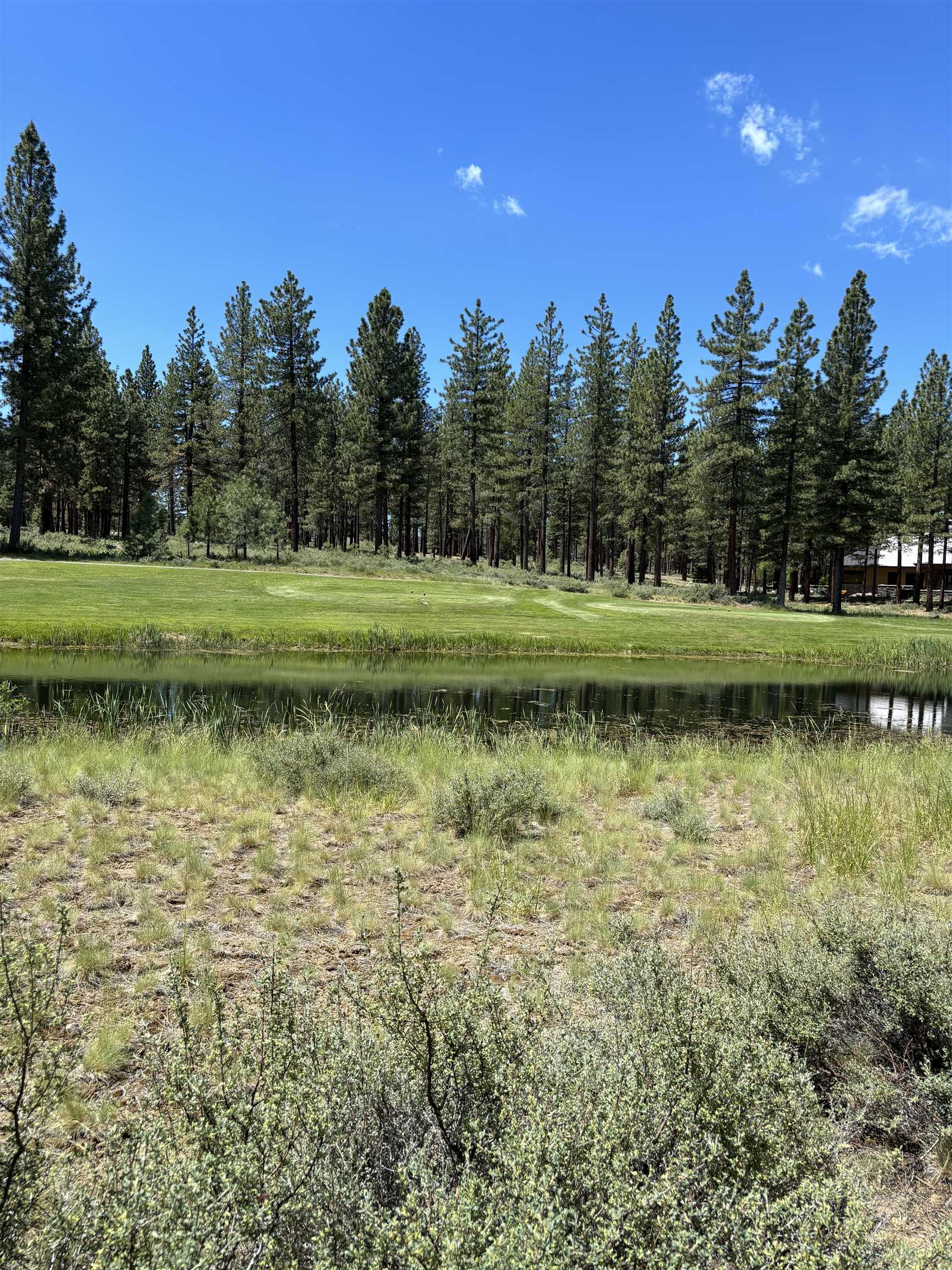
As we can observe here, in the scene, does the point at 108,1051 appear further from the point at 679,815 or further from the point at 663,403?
the point at 663,403

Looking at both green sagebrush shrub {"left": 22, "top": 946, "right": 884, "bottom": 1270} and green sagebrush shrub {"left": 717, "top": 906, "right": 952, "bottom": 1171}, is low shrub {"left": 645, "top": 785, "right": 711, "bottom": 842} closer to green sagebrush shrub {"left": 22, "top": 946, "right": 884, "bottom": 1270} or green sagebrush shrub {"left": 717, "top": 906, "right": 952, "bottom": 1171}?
green sagebrush shrub {"left": 717, "top": 906, "right": 952, "bottom": 1171}

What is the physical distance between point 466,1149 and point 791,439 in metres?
55.6

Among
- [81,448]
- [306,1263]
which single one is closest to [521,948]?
[306,1263]

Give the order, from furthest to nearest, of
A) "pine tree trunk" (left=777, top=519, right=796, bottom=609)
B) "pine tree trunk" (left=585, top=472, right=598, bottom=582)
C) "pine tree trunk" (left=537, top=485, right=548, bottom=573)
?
"pine tree trunk" (left=537, top=485, right=548, bottom=573)
"pine tree trunk" (left=585, top=472, right=598, bottom=582)
"pine tree trunk" (left=777, top=519, right=796, bottom=609)

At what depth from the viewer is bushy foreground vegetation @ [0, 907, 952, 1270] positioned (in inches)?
73.9

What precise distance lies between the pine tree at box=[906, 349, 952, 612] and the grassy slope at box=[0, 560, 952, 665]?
2168cm

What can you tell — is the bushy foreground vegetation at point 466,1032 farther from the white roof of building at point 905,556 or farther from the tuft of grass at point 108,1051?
the white roof of building at point 905,556

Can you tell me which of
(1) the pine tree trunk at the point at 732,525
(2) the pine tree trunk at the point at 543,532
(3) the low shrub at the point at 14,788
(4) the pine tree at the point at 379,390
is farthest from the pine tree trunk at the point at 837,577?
(3) the low shrub at the point at 14,788

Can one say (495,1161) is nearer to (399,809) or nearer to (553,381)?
(399,809)

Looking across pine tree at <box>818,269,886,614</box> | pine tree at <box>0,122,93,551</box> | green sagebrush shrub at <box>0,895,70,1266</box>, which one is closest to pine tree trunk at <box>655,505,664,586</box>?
pine tree at <box>818,269,886,614</box>

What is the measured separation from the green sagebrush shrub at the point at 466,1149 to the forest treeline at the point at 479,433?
49127 millimetres

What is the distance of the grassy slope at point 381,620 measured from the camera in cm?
2448

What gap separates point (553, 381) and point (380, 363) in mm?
14242

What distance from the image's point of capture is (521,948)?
4746 millimetres
